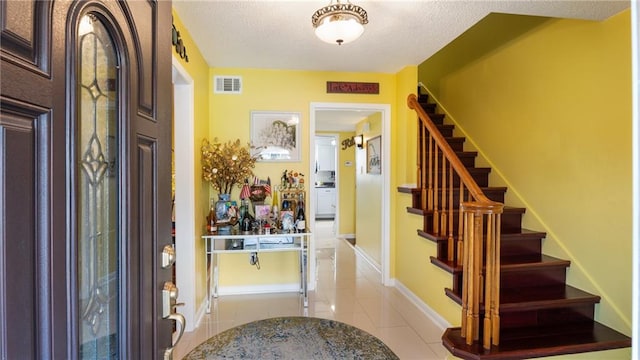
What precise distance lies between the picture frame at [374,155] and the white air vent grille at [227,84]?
6.13 ft

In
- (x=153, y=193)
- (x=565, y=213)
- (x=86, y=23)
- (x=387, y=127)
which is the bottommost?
(x=565, y=213)

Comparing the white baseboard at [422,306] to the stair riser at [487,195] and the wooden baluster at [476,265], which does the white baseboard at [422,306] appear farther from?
the stair riser at [487,195]

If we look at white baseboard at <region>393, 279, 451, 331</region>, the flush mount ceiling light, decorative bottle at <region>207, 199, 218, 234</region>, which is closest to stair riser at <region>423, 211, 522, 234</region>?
white baseboard at <region>393, 279, 451, 331</region>

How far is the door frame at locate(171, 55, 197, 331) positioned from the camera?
275cm

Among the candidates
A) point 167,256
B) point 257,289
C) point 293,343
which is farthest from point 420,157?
point 167,256

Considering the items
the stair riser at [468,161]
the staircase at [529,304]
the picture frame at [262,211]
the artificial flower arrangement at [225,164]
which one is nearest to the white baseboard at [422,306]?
the staircase at [529,304]

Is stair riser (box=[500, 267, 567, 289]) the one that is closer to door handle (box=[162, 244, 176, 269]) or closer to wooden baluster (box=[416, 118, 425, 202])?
wooden baluster (box=[416, 118, 425, 202])

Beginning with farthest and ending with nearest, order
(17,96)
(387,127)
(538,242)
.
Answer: (387,127) < (538,242) < (17,96)

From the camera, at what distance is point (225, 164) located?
3152 mm

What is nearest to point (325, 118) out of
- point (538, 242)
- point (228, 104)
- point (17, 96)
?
point (228, 104)

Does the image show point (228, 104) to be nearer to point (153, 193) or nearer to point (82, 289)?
point (153, 193)

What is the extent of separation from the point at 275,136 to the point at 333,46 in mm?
1157

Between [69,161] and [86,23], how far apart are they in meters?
0.31

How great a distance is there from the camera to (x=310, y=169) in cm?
368
